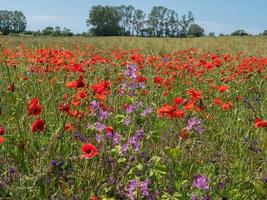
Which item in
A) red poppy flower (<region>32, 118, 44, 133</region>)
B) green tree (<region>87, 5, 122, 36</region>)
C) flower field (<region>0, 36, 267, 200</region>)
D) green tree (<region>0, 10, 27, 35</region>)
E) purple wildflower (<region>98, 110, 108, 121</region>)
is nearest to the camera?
red poppy flower (<region>32, 118, 44, 133</region>)

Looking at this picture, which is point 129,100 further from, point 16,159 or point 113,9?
point 113,9

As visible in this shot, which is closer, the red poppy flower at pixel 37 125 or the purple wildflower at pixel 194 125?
the red poppy flower at pixel 37 125

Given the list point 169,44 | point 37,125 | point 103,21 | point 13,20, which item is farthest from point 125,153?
point 13,20

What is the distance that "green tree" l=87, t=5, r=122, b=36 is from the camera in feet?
359

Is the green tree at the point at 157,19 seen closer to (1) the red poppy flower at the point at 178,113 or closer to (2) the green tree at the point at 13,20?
(2) the green tree at the point at 13,20

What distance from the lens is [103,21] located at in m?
114

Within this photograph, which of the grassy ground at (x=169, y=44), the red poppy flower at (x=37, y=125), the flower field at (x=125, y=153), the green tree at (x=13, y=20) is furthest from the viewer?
the green tree at (x=13, y=20)

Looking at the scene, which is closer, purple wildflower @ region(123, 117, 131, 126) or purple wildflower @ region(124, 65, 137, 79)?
purple wildflower @ region(123, 117, 131, 126)

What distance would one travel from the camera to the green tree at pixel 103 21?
359ft

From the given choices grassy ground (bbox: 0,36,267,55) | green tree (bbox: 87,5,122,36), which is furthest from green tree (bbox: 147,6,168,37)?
grassy ground (bbox: 0,36,267,55)

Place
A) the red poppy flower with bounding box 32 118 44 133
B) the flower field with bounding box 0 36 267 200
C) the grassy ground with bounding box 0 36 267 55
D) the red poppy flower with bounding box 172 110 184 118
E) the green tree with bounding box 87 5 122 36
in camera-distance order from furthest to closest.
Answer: the green tree with bounding box 87 5 122 36 → the grassy ground with bounding box 0 36 267 55 → the red poppy flower with bounding box 172 110 184 118 → the flower field with bounding box 0 36 267 200 → the red poppy flower with bounding box 32 118 44 133

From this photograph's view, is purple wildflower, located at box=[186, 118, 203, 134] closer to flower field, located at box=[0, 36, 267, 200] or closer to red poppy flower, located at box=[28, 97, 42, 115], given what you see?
flower field, located at box=[0, 36, 267, 200]

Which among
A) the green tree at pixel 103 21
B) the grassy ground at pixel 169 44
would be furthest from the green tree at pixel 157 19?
the grassy ground at pixel 169 44

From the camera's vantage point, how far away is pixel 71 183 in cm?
254
